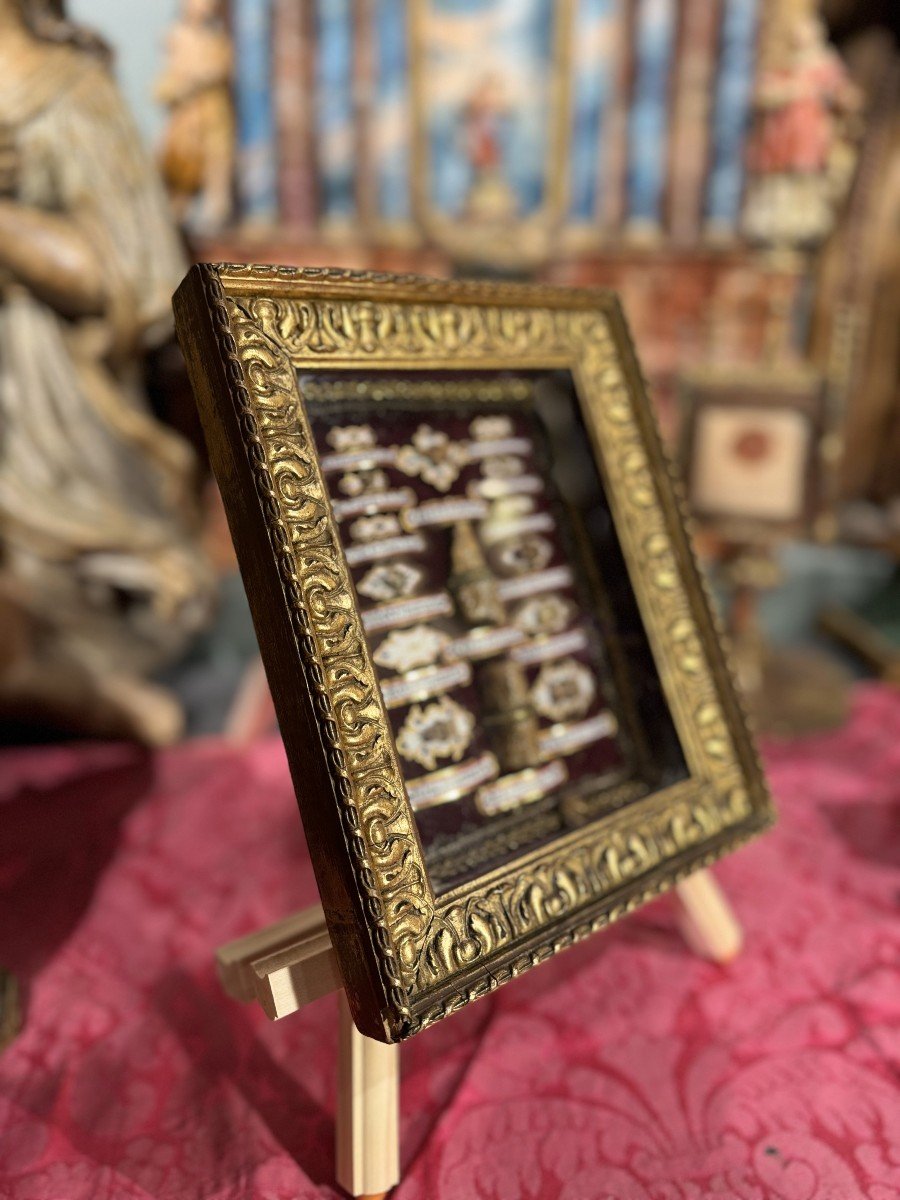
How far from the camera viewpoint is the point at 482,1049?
38.9 inches

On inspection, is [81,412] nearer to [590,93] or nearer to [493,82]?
[493,82]

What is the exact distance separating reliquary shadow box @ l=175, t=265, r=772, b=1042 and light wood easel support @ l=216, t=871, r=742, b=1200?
0.25 ft

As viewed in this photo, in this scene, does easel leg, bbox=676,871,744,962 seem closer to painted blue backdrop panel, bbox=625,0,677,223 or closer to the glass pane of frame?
the glass pane of frame

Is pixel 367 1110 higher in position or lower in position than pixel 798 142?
lower

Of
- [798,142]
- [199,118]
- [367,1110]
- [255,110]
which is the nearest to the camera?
[367,1110]

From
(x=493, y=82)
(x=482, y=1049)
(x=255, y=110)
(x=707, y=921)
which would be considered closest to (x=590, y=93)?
(x=493, y=82)

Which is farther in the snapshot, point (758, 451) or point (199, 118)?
point (199, 118)

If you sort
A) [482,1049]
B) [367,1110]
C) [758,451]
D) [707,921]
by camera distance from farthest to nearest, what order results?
[758,451] < [707,921] < [482,1049] < [367,1110]

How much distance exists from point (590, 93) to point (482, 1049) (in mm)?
2874

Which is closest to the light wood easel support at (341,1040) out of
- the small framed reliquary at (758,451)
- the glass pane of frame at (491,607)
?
the glass pane of frame at (491,607)

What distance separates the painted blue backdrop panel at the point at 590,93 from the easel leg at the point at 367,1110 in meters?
2.76

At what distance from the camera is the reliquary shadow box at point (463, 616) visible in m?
0.68

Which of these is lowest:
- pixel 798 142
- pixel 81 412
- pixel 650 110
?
pixel 81 412

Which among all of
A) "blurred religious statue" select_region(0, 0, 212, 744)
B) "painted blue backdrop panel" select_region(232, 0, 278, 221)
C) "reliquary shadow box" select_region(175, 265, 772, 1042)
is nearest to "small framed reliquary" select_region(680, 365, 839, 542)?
"reliquary shadow box" select_region(175, 265, 772, 1042)
